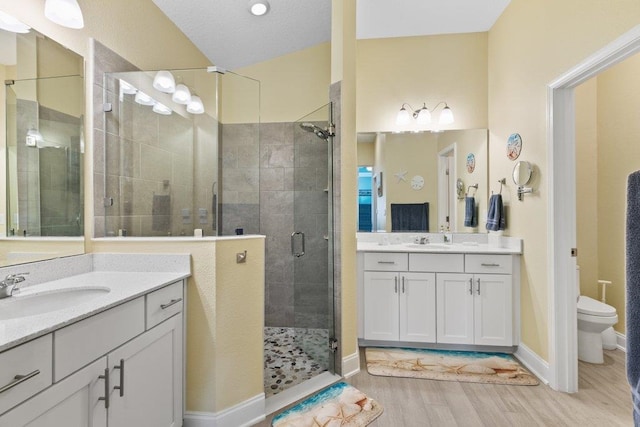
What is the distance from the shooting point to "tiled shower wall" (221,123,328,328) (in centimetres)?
244

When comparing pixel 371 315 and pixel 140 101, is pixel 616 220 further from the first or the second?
pixel 140 101

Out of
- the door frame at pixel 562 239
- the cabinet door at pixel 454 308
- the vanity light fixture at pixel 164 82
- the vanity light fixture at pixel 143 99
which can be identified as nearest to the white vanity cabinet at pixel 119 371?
the vanity light fixture at pixel 143 99

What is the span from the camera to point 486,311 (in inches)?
96.1

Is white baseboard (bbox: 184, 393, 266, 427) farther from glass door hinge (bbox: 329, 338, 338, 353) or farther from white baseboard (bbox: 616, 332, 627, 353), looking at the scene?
white baseboard (bbox: 616, 332, 627, 353)

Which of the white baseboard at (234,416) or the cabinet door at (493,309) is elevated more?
the cabinet door at (493,309)

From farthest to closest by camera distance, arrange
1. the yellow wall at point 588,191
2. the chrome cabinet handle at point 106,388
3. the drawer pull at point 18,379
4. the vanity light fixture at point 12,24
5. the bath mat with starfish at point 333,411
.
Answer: the yellow wall at point 588,191
the bath mat with starfish at point 333,411
the vanity light fixture at point 12,24
the chrome cabinet handle at point 106,388
the drawer pull at point 18,379

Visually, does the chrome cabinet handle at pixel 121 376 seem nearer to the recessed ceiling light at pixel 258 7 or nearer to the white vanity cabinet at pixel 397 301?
the white vanity cabinet at pixel 397 301

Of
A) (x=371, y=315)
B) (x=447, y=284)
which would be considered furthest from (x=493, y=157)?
(x=371, y=315)

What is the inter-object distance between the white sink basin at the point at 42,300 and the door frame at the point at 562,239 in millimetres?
2675

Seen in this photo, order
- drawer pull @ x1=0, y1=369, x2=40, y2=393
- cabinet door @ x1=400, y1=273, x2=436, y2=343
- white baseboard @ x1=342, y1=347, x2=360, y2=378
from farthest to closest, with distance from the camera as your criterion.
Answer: cabinet door @ x1=400, y1=273, x2=436, y2=343 < white baseboard @ x1=342, y1=347, x2=360, y2=378 < drawer pull @ x1=0, y1=369, x2=40, y2=393

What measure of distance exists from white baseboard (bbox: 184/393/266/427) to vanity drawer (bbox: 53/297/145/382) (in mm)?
663

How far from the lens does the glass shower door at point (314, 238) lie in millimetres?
2238

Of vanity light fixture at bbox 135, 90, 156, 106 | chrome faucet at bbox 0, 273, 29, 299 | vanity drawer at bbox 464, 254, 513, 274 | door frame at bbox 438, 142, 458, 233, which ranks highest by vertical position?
vanity light fixture at bbox 135, 90, 156, 106

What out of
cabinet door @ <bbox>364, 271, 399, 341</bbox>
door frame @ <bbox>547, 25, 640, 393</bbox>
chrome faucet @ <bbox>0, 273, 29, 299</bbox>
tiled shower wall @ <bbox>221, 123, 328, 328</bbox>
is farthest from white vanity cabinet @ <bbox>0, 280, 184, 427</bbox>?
door frame @ <bbox>547, 25, 640, 393</bbox>
